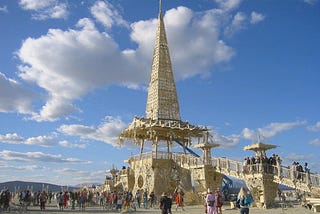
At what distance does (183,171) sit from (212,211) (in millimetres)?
19333

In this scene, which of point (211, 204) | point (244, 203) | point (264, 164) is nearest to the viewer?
point (244, 203)

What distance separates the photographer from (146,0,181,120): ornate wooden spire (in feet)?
123

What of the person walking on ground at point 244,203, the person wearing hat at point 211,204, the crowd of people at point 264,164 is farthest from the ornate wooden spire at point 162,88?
the person walking on ground at point 244,203

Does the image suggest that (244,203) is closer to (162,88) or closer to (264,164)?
(264,164)

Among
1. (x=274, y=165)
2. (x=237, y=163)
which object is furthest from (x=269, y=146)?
(x=237, y=163)

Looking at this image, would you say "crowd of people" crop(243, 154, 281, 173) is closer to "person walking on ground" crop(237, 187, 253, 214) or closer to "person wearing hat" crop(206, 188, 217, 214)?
"person wearing hat" crop(206, 188, 217, 214)

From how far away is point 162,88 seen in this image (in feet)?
127

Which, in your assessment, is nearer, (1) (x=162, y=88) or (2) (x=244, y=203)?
(2) (x=244, y=203)

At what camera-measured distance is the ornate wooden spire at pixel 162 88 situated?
37469 millimetres

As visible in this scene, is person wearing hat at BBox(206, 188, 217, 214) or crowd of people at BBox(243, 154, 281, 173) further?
crowd of people at BBox(243, 154, 281, 173)

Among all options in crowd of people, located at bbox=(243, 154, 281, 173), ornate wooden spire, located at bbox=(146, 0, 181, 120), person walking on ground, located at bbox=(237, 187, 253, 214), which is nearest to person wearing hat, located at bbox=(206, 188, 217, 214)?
person walking on ground, located at bbox=(237, 187, 253, 214)

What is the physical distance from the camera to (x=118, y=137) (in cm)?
3934

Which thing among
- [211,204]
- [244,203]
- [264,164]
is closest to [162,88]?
[264,164]

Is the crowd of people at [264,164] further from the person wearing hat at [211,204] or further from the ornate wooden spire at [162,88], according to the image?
the ornate wooden spire at [162,88]
